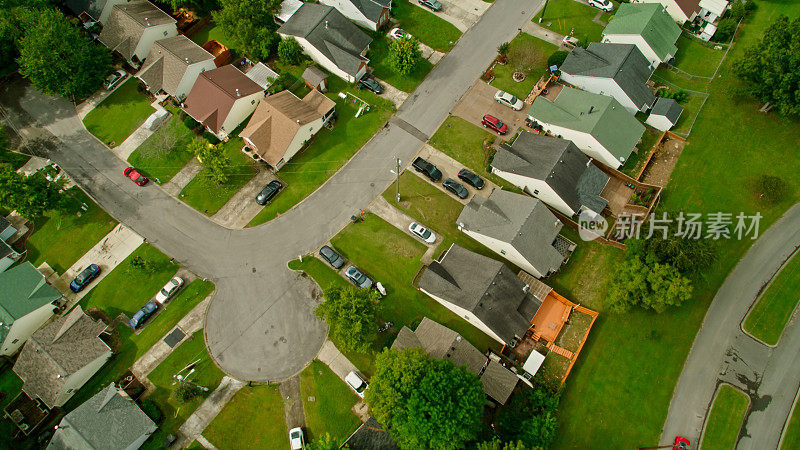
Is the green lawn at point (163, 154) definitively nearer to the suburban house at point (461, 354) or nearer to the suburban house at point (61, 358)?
the suburban house at point (61, 358)

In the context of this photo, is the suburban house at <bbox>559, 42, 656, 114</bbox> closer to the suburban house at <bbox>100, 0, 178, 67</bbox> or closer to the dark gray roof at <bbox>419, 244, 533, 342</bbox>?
the dark gray roof at <bbox>419, 244, 533, 342</bbox>

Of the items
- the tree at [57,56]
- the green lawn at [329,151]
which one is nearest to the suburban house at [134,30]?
the tree at [57,56]

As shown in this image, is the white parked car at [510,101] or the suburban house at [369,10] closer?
the white parked car at [510,101]

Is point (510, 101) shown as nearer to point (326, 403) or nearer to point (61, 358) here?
point (326, 403)

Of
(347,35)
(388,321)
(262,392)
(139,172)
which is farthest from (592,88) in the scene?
(139,172)

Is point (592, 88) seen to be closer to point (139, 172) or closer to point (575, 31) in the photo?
point (575, 31)

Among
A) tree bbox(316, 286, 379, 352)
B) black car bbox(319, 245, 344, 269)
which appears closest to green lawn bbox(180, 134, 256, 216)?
black car bbox(319, 245, 344, 269)
